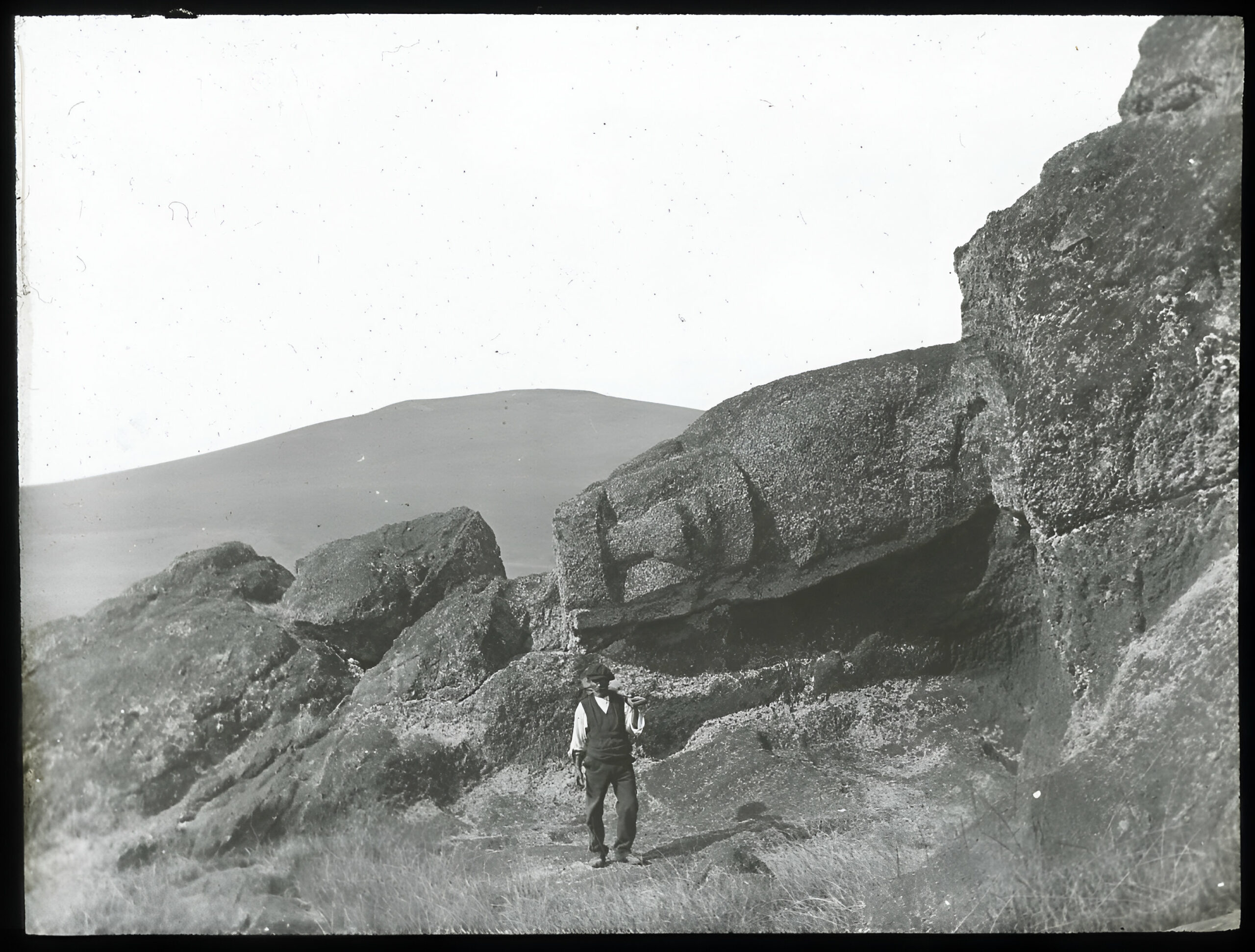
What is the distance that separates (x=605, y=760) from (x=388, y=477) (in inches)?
179

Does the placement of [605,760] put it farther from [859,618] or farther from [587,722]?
[859,618]

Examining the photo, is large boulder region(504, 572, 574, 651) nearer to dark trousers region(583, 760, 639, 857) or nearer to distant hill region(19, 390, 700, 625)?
dark trousers region(583, 760, 639, 857)

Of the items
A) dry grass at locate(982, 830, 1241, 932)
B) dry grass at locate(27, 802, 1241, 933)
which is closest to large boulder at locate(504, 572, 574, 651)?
dry grass at locate(27, 802, 1241, 933)

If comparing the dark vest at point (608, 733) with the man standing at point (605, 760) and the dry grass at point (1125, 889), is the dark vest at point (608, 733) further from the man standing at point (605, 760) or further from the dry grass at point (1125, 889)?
the dry grass at point (1125, 889)

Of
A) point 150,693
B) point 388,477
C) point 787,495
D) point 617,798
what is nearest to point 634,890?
point 617,798

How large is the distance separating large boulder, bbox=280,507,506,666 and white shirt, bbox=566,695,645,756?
5.43 feet

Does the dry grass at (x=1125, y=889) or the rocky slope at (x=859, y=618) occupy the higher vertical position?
the rocky slope at (x=859, y=618)

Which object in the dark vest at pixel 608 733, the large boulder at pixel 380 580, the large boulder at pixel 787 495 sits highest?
the large boulder at pixel 787 495

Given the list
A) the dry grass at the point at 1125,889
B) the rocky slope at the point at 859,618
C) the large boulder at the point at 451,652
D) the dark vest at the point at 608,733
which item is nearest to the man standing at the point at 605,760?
the dark vest at the point at 608,733

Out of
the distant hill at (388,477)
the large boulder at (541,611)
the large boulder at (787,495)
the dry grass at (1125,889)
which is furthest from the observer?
the distant hill at (388,477)

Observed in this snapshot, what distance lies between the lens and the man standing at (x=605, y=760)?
5531 mm

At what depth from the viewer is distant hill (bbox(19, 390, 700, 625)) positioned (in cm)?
745

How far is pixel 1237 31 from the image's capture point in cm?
544

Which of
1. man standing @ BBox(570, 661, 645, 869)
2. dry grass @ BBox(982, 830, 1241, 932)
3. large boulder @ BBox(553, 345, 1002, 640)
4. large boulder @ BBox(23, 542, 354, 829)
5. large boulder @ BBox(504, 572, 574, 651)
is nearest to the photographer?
dry grass @ BBox(982, 830, 1241, 932)
